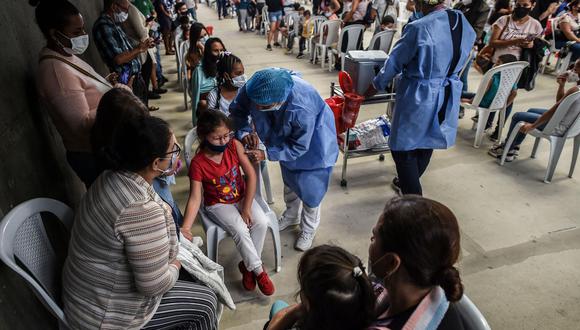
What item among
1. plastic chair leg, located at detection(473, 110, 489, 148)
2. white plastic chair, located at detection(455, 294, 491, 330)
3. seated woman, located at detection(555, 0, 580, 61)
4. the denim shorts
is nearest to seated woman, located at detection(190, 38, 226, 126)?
white plastic chair, located at detection(455, 294, 491, 330)

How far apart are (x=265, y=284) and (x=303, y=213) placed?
0.53 m

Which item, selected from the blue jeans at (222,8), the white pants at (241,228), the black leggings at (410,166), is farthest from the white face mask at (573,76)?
the blue jeans at (222,8)

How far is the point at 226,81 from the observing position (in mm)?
2502

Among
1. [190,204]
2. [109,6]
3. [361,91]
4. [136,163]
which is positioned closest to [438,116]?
[361,91]

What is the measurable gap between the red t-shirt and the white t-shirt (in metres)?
3.00

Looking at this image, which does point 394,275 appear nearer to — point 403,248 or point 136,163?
point 403,248

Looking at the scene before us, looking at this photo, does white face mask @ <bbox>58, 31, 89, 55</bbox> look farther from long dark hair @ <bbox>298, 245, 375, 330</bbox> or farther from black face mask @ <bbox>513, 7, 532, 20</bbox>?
black face mask @ <bbox>513, 7, 532, 20</bbox>

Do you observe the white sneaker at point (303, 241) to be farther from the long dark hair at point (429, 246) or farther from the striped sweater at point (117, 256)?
the long dark hair at point (429, 246)

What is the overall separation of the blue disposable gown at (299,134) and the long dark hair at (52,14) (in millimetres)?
906

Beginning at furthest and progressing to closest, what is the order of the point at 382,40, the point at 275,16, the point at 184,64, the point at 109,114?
the point at 275,16 < the point at 382,40 < the point at 184,64 < the point at 109,114

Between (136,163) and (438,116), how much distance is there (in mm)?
1844

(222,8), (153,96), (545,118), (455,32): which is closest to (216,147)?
(455,32)

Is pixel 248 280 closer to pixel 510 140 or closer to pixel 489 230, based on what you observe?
pixel 489 230

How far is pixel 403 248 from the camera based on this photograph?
91cm
